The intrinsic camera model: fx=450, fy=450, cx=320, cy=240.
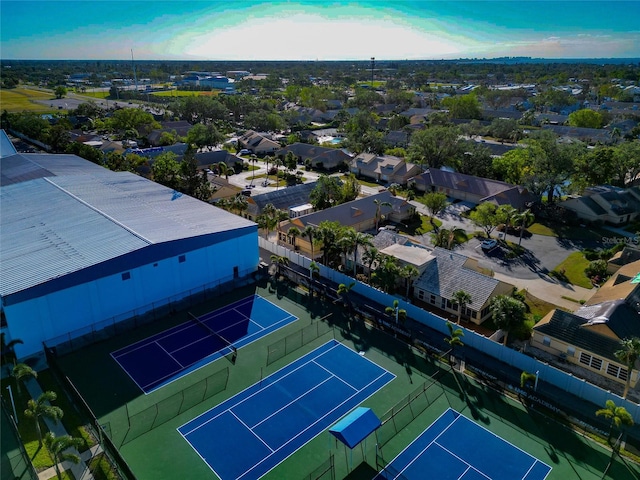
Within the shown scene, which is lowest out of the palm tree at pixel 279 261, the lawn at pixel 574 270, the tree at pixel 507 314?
the lawn at pixel 574 270

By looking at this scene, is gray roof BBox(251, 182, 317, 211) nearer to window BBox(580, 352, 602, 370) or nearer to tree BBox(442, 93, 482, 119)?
window BBox(580, 352, 602, 370)

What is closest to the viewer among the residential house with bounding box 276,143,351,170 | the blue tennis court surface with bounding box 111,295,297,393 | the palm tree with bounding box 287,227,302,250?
the blue tennis court surface with bounding box 111,295,297,393

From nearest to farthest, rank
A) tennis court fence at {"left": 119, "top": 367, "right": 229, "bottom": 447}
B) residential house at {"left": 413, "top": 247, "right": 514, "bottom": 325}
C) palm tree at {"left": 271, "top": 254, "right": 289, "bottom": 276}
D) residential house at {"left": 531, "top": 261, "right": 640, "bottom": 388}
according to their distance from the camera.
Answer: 1. tennis court fence at {"left": 119, "top": 367, "right": 229, "bottom": 447}
2. residential house at {"left": 531, "top": 261, "right": 640, "bottom": 388}
3. residential house at {"left": 413, "top": 247, "right": 514, "bottom": 325}
4. palm tree at {"left": 271, "top": 254, "right": 289, "bottom": 276}

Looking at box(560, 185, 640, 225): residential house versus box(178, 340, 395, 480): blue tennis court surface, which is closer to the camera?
box(178, 340, 395, 480): blue tennis court surface

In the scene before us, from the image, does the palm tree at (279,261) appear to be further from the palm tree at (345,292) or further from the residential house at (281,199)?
the residential house at (281,199)

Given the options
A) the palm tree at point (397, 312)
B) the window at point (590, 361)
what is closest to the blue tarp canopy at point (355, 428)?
the palm tree at point (397, 312)

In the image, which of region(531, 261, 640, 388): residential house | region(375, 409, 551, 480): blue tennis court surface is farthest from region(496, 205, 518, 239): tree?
region(375, 409, 551, 480): blue tennis court surface

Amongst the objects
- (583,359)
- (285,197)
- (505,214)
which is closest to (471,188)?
(505,214)

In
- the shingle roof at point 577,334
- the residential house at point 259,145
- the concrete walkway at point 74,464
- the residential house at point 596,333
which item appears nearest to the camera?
the concrete walkway at point 74,464

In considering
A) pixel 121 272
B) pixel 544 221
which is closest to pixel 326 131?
pixel 544 221
